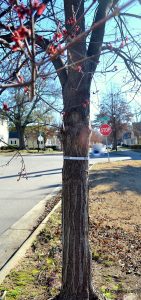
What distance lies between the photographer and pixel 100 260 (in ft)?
17.2

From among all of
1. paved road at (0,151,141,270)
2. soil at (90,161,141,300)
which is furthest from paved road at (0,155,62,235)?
soil at (90,161,141,300)

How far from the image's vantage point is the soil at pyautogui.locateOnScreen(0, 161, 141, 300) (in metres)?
4.29

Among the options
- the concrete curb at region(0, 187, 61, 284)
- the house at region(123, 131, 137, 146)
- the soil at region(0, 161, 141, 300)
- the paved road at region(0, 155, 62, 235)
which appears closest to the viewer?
the soil at region(0, 161, 141, 300)

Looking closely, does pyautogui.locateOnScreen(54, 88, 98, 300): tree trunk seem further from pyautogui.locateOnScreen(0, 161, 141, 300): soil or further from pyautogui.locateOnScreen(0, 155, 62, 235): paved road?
pyautogui.locateOnScreen(0, 155, 62, 235): paved road

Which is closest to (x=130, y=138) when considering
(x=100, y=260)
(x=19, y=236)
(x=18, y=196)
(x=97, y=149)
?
(x=97, y=149)

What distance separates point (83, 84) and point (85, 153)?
2.11 ft

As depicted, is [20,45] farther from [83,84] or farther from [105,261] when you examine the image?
[105,261]

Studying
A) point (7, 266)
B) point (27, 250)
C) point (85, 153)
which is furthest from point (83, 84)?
point (27, 250)

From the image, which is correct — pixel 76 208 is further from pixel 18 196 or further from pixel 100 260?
pixel 18 196

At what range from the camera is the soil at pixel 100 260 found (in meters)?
4.29

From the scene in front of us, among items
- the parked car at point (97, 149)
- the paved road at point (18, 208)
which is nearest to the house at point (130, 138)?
the parked car at point (97, 149)

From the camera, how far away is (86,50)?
3682 millimetres

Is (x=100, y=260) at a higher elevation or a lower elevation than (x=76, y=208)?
lower

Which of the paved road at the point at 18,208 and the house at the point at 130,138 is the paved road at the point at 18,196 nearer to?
the paved road at the point at 18,208
